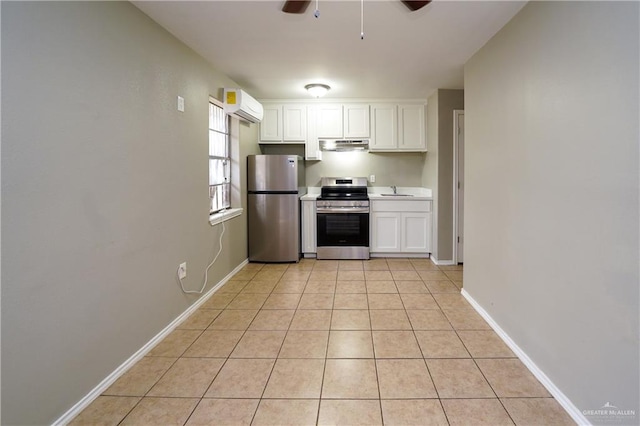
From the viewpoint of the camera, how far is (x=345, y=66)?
3.20 meters

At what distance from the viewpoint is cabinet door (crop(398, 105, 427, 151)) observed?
4.60 metres

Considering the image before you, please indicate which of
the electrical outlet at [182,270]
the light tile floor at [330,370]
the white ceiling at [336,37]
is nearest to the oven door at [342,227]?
the light tile floor at [330,370]

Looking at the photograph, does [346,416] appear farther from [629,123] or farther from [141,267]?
[629,123]

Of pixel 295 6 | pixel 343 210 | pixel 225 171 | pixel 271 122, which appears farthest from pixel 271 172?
pixel 295 6

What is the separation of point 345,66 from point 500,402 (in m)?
2.98

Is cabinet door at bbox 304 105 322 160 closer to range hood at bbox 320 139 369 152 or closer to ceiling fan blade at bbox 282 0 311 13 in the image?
range hood at bbox 320 139 369 152

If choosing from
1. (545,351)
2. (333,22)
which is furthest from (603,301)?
(333,22)

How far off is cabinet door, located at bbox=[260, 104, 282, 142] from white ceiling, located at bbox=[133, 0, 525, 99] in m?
0.88

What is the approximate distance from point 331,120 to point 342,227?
1.58m

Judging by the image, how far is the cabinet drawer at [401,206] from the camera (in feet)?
14.7

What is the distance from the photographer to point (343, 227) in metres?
4.53

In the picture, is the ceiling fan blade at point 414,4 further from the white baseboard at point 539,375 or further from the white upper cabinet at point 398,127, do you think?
the white upper cabinet at point 398,127

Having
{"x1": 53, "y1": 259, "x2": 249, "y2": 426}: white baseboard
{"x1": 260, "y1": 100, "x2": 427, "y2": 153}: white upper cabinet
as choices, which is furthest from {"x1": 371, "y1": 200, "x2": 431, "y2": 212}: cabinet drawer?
{"x1": 53, "y1": 259, "x2": 249, "y2": 426}: white baseboard

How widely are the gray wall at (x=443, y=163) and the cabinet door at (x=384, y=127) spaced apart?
0.52 meters
